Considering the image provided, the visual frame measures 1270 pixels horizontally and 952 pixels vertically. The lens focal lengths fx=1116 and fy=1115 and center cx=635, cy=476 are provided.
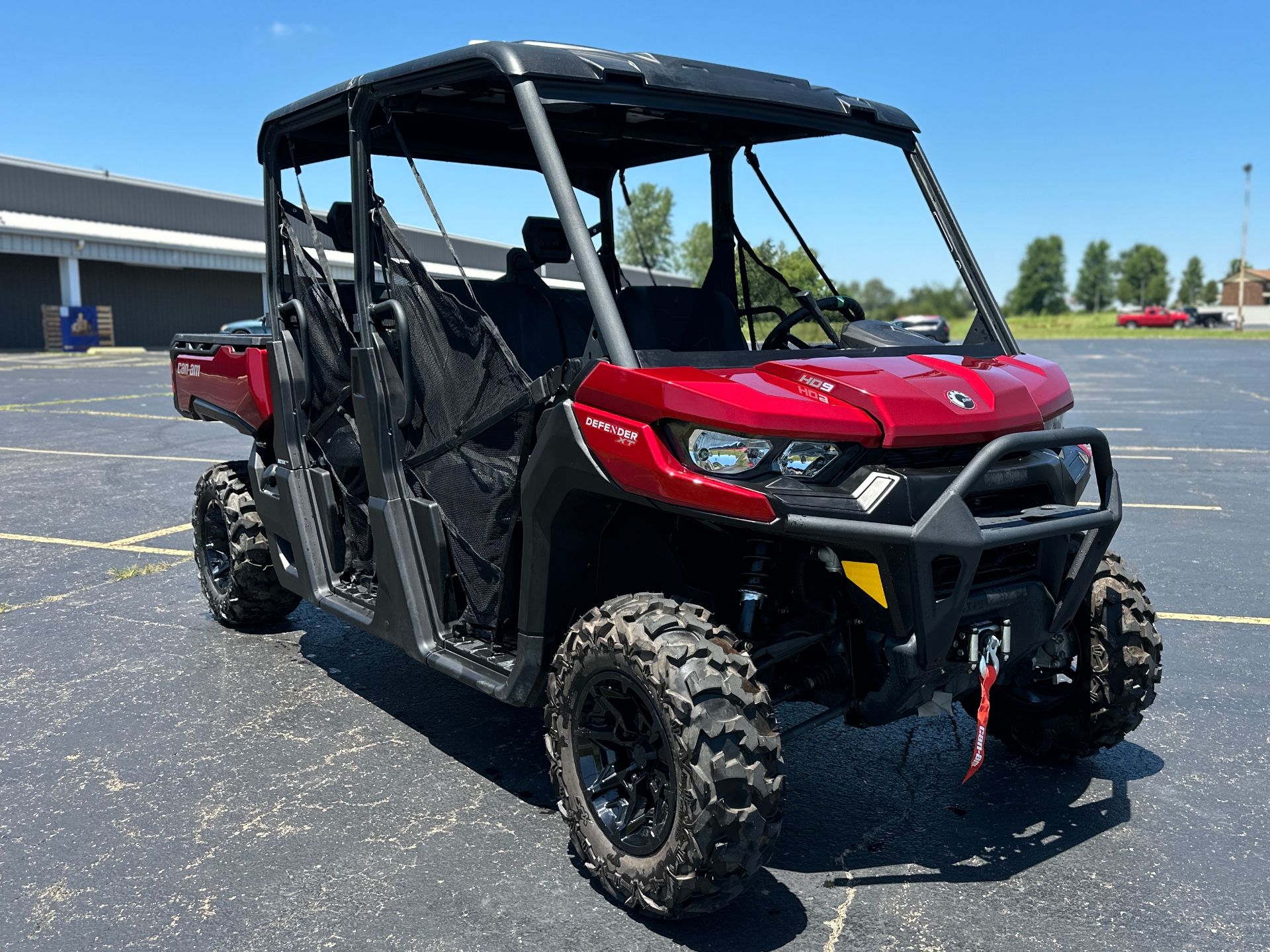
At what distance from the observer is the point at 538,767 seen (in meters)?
3.93

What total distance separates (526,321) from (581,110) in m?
0.78

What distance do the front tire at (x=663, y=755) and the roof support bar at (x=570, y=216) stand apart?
0.77 meters

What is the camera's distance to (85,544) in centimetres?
733

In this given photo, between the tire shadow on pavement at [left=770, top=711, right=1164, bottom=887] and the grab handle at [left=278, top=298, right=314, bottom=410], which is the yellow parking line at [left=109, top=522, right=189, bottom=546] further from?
the tire shadow on pavement at [left=770, top=711, right=1164, bottom=887]

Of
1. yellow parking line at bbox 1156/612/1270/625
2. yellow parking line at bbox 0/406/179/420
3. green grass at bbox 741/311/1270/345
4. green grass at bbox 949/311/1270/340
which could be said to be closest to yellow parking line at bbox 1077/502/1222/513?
yellow parking line at bbox 1156/612/1270/625

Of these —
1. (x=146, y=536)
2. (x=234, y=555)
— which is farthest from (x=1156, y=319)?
(x=234, y=555)

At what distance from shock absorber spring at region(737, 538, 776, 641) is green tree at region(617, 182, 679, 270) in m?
1.93

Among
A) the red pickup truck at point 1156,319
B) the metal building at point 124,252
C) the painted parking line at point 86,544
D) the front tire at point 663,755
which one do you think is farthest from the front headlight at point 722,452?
the red pickup truck at point 1156,319

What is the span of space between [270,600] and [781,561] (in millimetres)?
3108

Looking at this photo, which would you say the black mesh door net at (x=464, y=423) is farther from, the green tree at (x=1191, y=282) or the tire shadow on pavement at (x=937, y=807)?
the green tree at (x=1191, y=282)

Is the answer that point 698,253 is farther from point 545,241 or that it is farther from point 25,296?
point 25,296

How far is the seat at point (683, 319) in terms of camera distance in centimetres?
416

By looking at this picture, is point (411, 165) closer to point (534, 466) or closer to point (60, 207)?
point (534, 466)

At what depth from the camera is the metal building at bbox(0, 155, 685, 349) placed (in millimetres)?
35344
